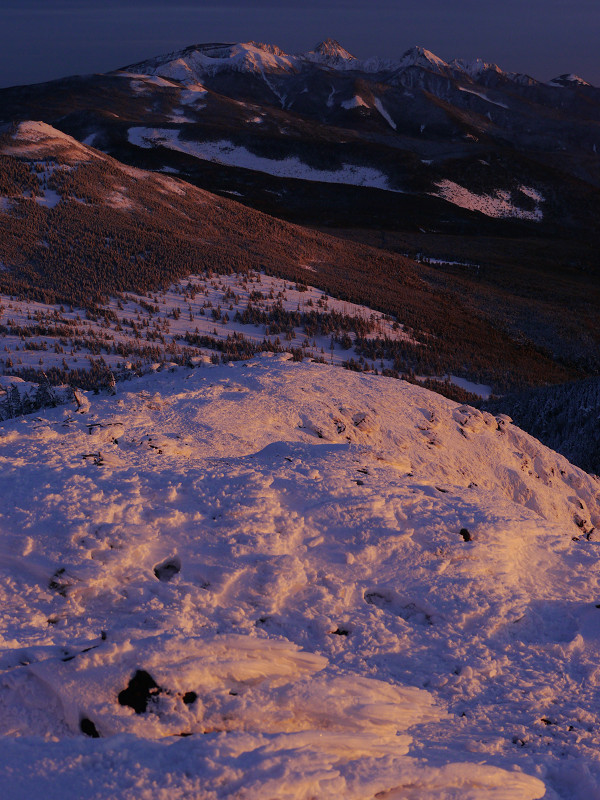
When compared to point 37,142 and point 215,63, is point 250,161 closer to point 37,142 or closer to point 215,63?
point 37,142

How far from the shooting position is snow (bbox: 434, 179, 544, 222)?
264 ft

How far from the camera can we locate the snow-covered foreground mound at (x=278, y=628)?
3547 mm

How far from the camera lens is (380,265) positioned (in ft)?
132

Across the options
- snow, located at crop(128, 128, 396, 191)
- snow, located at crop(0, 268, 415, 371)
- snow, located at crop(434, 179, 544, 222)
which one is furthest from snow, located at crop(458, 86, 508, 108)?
snow, located at crop(0, 268, 415, 371)

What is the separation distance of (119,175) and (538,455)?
38.1 m

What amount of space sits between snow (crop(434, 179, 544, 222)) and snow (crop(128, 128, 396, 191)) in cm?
867

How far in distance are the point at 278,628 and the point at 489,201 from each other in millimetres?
87690

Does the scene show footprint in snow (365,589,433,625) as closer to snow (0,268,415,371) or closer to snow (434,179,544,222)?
snow (0,268,415,371)

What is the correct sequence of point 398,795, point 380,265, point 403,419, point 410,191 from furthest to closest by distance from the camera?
1. point 410,191
2. point 380,265
3. point 403,419
4. point 398,795

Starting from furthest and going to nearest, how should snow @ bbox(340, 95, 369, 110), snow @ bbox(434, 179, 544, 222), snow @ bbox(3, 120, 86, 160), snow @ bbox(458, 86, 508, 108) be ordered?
snow @ bbox(458, 86, 508, 108), snow @ bbox(340, 95, 369, 110), snow @ bbox(434, 179, 544, 222), snow @ bbox(3, 120, 86, 160)

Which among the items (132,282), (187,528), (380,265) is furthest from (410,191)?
(187,528)

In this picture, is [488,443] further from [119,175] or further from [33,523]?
[119,175]

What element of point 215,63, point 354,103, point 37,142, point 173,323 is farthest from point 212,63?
point 173,323

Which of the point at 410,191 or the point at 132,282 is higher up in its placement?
the point at 410,191
